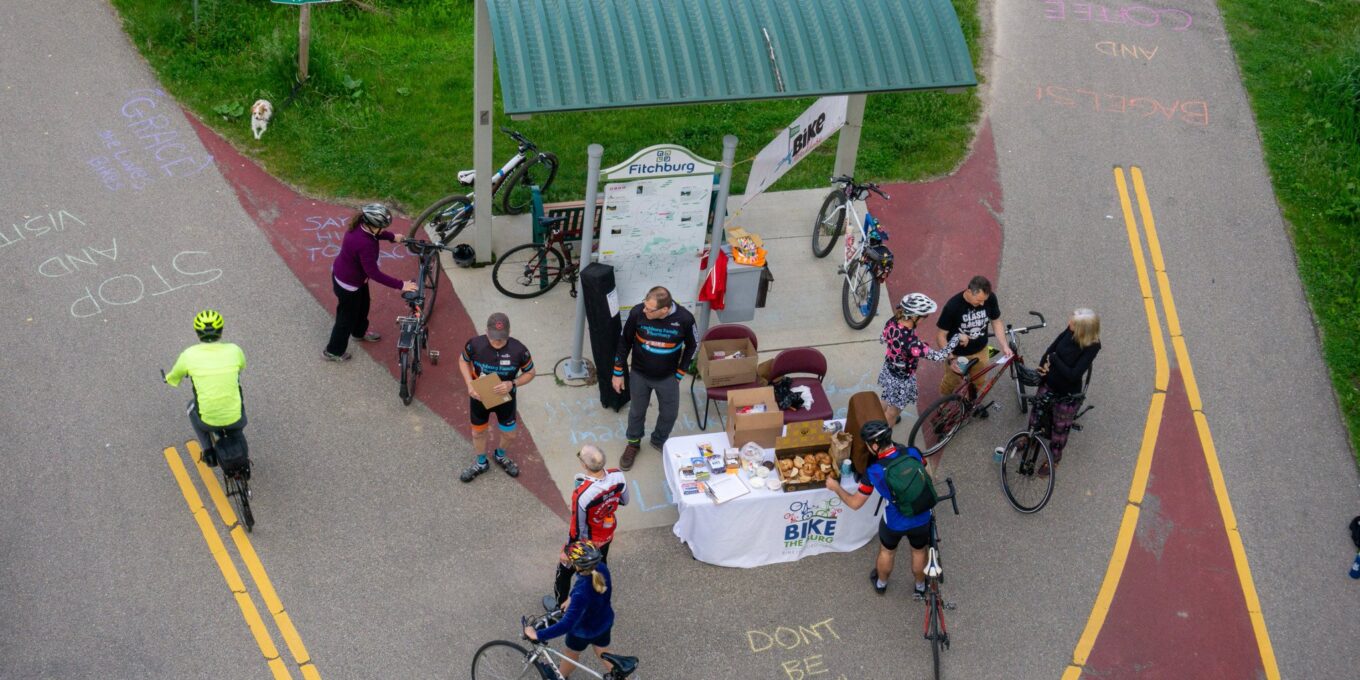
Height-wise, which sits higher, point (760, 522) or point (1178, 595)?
point (760, 522)

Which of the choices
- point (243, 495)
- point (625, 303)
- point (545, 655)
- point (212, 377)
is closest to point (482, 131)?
point (625, 303)

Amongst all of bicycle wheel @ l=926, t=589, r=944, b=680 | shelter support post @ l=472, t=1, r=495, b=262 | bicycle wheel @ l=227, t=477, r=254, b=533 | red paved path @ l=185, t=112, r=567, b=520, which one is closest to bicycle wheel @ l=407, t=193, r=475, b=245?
shelter support post @ l=472, t=1, r=495, b=262

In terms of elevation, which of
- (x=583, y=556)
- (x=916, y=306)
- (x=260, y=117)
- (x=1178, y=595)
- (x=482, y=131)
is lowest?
(x=1178, y=595)

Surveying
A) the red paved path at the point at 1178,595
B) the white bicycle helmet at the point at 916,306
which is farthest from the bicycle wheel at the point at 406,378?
the red paved path at the point at 1178,595

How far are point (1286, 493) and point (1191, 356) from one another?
79.5 inches

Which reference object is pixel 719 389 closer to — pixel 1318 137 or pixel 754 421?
A: pixel 754 421

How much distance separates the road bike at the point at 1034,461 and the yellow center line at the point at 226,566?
22.4ft

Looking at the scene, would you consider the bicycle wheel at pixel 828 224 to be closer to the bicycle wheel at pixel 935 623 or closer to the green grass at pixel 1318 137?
the bicycle wheel at pixel 935 623

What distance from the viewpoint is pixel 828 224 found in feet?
46.0

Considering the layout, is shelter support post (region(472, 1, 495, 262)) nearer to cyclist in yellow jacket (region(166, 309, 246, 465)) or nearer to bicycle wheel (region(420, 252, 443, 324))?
bicycle wheel (region(420, 252, 443, 324))

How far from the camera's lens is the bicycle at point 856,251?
40.7 ft

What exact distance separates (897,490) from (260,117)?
9.89m

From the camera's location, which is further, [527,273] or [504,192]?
[504,192]

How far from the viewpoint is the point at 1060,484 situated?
11617mm
